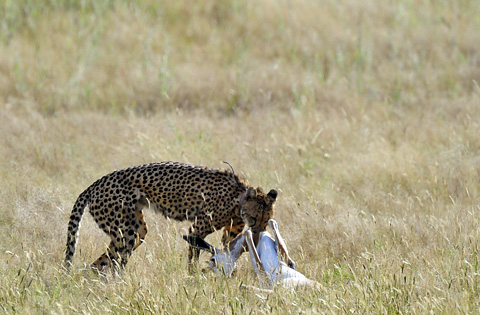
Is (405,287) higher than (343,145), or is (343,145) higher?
(405,287)

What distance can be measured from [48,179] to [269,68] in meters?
4.99

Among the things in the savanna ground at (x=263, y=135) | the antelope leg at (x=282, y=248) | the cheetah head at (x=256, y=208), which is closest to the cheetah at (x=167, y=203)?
the cheetah head at (x=256, y=208)

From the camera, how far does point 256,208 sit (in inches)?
196

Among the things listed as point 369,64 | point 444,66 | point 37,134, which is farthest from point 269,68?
point 37,134

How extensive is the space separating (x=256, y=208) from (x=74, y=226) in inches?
52.7

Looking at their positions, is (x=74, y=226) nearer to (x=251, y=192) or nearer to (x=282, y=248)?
(x=251, y=192)

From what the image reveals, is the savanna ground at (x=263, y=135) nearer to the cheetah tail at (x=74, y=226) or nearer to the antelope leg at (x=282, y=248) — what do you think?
the cheetah tail at (x=74, y=226)

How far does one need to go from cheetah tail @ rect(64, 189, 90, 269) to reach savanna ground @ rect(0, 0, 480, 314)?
10 centimetres

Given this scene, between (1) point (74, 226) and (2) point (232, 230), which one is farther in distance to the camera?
(2) point (232, 230)

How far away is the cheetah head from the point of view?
16.3 ft

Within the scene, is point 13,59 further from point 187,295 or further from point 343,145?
point 187,295

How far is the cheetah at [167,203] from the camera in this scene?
4.95 m

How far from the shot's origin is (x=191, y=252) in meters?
4.88

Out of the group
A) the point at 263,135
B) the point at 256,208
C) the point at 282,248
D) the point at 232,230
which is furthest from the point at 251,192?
the point at 263,135
